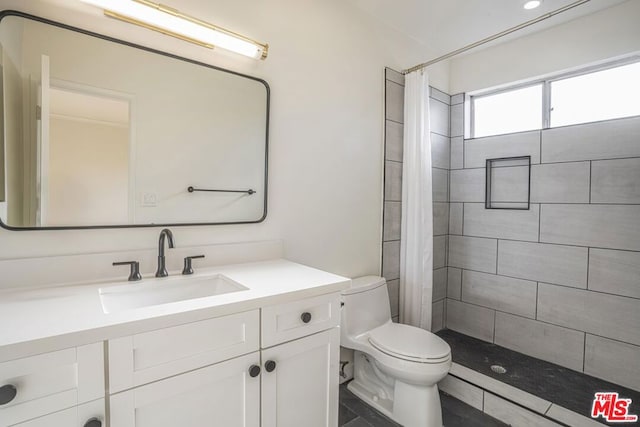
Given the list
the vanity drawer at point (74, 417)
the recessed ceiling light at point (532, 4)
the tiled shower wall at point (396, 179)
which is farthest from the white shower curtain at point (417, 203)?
the vanity drawer at point (74, 417)

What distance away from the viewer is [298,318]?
1.10 m

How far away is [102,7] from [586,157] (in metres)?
2.74

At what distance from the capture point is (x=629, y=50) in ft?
6.15

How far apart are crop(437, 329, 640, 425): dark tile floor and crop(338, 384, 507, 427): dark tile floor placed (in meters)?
0.27

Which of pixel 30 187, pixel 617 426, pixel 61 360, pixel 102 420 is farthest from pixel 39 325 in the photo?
pixel 617 426

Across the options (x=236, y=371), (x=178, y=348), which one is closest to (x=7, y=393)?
(x=178, y=348)

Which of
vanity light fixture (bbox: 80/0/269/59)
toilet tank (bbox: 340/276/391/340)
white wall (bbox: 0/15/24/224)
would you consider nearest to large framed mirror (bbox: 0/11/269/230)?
white wall (bbox: 0/15/24/224)

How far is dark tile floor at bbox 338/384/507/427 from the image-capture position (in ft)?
5.57

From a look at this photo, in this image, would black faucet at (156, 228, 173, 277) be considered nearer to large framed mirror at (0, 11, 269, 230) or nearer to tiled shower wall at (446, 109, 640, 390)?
large framed mirror at (0, 11, 269, 230)

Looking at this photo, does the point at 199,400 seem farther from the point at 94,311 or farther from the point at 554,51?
the point at 554,51

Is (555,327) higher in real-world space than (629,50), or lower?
lower

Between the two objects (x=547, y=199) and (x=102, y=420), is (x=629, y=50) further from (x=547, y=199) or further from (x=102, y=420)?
(x=102, y=420)

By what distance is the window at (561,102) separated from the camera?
1.94m

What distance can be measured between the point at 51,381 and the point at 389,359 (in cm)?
140
